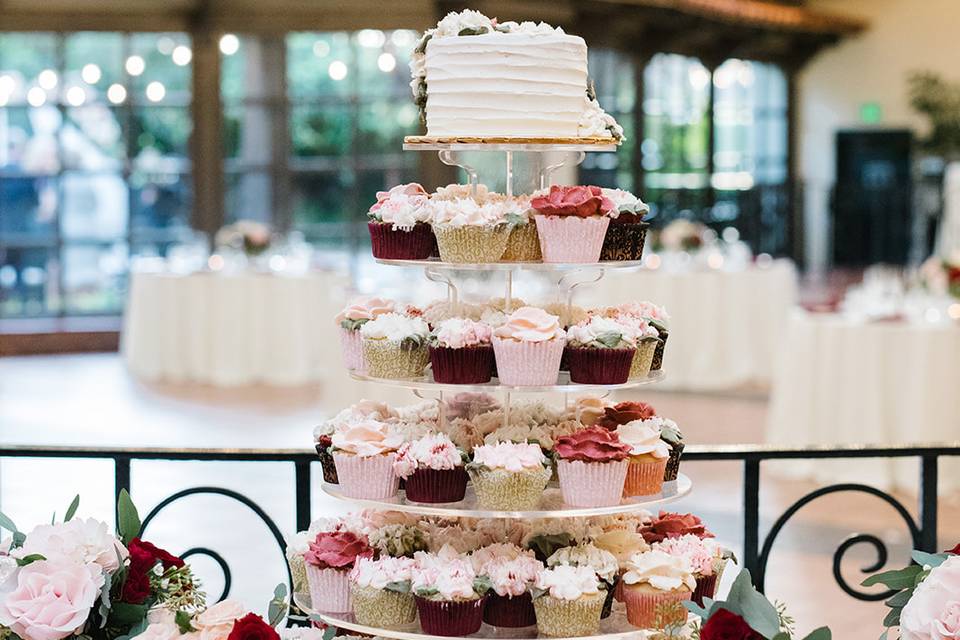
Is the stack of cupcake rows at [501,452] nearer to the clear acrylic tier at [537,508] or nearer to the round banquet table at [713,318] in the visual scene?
the clear acrylic tier at [537,508]

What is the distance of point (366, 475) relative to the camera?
2.67 m

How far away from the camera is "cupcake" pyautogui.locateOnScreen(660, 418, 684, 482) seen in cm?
282

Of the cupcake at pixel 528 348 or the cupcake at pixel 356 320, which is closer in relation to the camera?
the cupcake at pixel 528 348

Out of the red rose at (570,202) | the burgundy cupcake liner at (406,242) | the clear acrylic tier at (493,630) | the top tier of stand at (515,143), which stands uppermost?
the top tier of stand at (515,143)

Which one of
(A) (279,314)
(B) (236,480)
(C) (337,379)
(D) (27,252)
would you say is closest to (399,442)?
(B) (236,480)

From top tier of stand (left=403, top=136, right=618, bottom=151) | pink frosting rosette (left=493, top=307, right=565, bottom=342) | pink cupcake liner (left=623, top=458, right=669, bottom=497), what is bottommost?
pink cupcake liner (left=623, top=458, right=669, bottom=497)

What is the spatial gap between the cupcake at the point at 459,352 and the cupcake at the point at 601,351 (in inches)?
6.8

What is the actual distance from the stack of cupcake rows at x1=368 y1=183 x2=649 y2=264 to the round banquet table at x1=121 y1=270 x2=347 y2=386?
7.58m

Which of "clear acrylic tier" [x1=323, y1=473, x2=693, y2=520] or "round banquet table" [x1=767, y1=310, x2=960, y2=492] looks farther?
"round banquet table" [x1=767, y1=310, x2=960, y2=492]

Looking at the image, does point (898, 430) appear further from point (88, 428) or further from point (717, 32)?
point (717, 32)

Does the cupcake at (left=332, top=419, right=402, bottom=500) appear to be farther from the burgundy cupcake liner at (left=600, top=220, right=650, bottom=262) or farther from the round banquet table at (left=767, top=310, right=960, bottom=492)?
the round banquet table at (left=767, top=310, right=960, bottom=492)

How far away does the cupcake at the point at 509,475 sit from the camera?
2553mm

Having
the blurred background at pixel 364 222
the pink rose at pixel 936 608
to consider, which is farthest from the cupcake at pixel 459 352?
the blurred background at pixel 364 222

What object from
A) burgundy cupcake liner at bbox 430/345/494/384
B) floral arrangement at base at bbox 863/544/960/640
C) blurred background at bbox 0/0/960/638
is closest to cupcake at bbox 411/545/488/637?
burgundy cupcake liner at bbox 430/345/494/384
